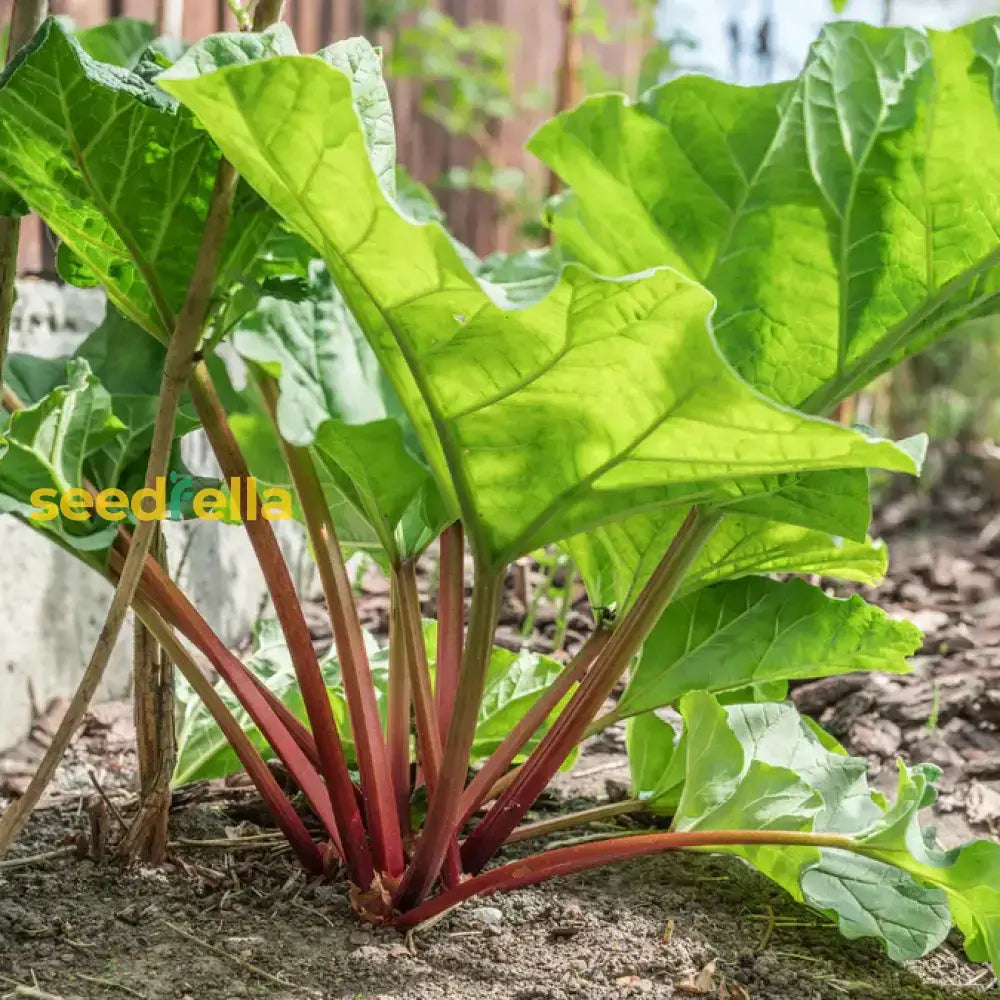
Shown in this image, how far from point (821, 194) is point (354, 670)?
22.8 inches

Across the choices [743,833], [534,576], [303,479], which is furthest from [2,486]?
[534,576]

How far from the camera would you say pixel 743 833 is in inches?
42.4

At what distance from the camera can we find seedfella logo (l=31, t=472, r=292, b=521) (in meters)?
1.02

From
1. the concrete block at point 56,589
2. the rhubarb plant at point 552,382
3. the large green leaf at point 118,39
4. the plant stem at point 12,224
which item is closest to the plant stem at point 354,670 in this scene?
the rhubarb plant at point 552,382

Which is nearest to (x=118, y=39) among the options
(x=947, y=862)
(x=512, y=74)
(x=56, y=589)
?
(x=56, y=589)

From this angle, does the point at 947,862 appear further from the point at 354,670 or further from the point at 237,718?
the point at 237,718

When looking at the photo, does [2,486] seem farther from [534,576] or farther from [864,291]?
[534,576]

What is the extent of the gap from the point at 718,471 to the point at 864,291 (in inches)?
9.6

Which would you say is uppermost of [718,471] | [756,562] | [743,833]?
[718,471]

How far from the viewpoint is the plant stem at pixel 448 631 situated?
120 centimetres

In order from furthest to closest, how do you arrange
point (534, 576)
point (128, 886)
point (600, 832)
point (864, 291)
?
1. point (534, 576)
2. point (600, 832)
3. point (128, 886)
4. point (864, 291)

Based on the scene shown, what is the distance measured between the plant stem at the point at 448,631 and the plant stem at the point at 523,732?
6 cm

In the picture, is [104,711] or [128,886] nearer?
[128,886]

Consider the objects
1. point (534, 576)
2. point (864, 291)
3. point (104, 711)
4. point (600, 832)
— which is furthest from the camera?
point (534, 576)
